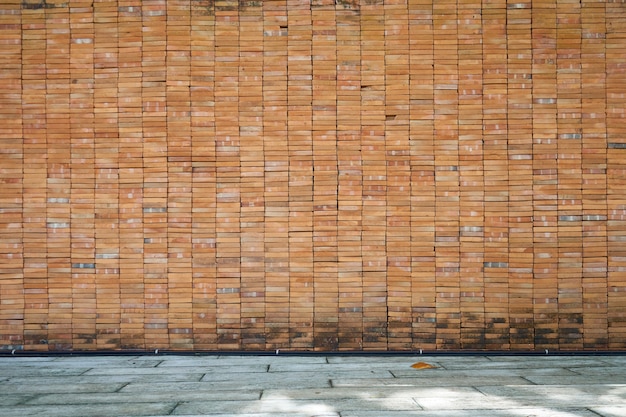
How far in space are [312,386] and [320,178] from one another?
2309 mm

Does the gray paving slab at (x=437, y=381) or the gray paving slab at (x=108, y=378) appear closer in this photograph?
the gray paving slab at (x=437, y=381)

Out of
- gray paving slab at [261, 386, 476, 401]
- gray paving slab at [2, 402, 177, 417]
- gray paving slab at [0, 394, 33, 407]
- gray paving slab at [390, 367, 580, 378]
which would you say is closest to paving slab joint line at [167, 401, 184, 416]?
gray paving slab at [2, 402, 177, 417]

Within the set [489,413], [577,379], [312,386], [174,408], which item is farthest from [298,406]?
[577,379]

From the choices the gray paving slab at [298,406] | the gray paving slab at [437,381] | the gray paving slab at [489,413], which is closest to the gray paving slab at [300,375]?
the gray paving slab at [437,381]

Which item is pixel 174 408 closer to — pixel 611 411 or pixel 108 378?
pixel 108 378

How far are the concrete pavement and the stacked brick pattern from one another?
403 mm

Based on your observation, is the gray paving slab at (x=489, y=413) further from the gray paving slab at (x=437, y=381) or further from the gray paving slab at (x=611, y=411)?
the gray paving slab at (x=437, y=381)

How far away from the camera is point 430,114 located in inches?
236

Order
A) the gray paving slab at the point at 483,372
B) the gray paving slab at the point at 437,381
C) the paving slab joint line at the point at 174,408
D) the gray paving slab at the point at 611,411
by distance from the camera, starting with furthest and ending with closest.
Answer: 1. the gray paving slab at the point at 483,372
2. the gray paving slab at the point at 437,381
3. the paving slab joint line at the point at 174,408
4. the gray paving slab at the point at 611,411

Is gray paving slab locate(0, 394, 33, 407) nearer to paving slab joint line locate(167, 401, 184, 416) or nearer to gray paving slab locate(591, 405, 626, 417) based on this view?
paving slab joint line locate(167, 401, 184, 416)

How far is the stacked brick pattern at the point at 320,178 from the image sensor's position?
597 centimetres

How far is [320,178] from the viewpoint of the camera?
600 centimetres

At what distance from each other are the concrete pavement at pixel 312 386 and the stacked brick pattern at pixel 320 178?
403 millimetres

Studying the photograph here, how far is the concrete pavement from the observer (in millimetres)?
3943
